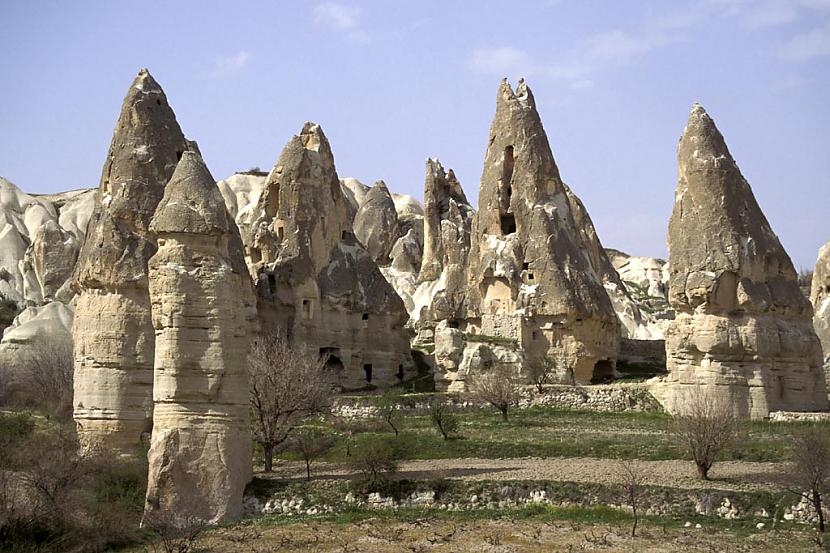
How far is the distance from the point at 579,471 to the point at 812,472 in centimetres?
441

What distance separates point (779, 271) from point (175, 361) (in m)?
15.3

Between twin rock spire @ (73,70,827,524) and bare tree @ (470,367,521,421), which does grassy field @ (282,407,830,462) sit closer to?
bare tree @ (470,367,521,421)

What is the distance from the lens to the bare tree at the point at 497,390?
2856 cm

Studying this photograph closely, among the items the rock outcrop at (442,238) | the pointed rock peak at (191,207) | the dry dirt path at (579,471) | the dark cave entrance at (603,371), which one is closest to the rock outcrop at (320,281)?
the rock outcrop at (442,238)

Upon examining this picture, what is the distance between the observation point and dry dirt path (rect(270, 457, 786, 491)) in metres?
20.0

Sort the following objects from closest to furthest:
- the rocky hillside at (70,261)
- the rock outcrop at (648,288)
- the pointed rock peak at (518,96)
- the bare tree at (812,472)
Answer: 1. the bare tree at (812,472)
2. the pointed rock peak at (518,96)
3. the rocky hillside at (70,261)
4. the rock outcrop at (648,288)

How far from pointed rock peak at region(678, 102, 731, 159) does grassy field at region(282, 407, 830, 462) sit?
6.20 meters

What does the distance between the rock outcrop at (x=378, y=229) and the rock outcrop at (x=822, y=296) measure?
24.3 m

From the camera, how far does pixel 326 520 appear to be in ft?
62.6

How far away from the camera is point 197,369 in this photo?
1939 centimetres

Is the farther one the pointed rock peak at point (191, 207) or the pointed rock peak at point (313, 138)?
the pointed rock peak at point (313, 138)

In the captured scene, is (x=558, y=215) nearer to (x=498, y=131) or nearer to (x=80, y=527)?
(x=498, y=131)

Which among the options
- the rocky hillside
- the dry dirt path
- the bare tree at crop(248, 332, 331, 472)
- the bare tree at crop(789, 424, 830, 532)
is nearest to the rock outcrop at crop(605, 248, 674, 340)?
the rocky hillside

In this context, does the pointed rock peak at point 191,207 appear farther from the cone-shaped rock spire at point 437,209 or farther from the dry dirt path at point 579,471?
the cone-shaped rock spire at point 437,209
